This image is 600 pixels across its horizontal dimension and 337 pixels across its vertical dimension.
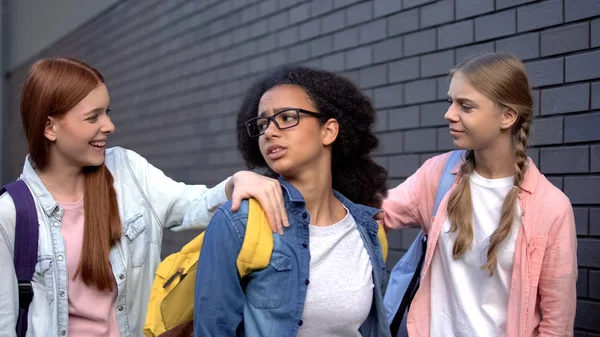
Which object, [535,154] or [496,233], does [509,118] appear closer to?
[496,233]

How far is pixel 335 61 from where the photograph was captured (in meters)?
6.07

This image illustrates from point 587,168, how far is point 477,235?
45.2 inches

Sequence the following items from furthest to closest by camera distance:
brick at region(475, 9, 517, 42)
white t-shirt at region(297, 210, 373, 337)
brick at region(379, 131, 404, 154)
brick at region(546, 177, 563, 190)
A: brick at region(379, 131, 404, 154) → brick at region(475, 9, 517, 42) → brick at region(546, 177, 563, 190) → white t-shirt at region(297, 210, 373, 337)

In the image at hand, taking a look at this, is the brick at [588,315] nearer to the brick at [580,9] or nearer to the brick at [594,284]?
the brick at [594,284]

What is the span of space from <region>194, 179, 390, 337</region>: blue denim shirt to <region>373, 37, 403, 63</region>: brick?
2897 millimetres

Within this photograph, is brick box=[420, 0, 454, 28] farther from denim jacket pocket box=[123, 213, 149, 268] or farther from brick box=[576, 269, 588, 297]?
denim jacket pocket box=[123, 213, 149, 268]

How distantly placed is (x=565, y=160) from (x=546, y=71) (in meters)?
0.54

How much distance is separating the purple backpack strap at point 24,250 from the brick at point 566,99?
2.86 metres

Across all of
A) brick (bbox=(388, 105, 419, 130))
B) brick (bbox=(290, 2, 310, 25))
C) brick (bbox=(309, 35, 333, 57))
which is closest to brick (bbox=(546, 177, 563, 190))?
brick (bbox=(388, 105, 419, 130))

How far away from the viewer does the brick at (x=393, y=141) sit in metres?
5.29

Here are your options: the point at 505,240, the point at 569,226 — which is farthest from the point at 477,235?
the point at 569,226

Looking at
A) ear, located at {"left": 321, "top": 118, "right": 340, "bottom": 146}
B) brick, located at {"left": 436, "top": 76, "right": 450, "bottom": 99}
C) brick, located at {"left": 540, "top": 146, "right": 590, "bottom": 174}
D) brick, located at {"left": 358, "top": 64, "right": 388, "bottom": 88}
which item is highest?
brick, located at {"left": 358, "top": 64, "right": 388, "bottom": 88}

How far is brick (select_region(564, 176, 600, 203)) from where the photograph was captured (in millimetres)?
3816

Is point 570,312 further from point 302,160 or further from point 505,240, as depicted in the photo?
point 302,160
